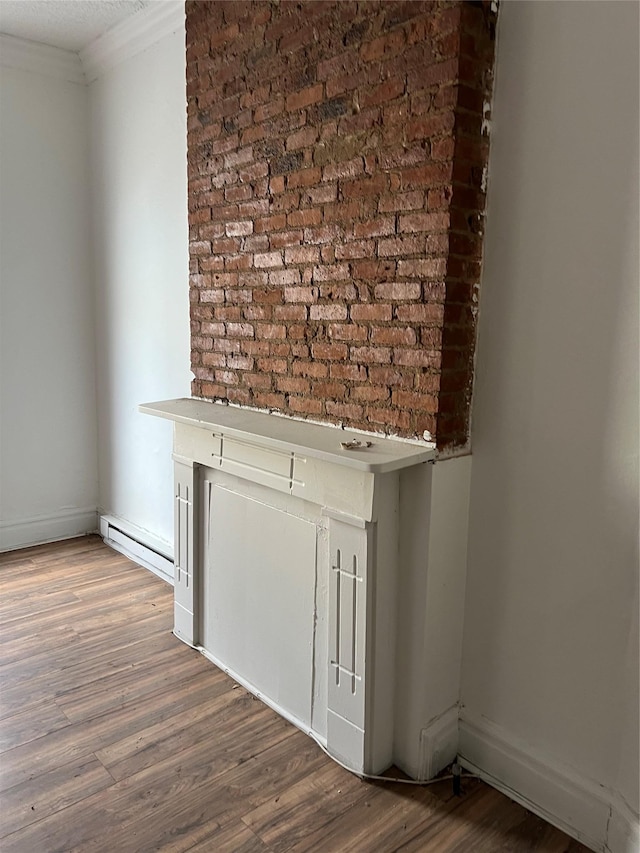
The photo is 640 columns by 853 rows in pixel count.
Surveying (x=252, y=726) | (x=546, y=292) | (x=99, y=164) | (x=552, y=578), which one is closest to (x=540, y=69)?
(x=546, y=292)

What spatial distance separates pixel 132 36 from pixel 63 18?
0.34 metres

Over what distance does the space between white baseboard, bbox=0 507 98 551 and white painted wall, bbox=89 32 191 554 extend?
0.18m

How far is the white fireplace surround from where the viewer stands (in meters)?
1.94

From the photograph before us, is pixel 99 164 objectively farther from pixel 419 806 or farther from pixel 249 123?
pixel 419 806

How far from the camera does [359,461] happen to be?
1754mm

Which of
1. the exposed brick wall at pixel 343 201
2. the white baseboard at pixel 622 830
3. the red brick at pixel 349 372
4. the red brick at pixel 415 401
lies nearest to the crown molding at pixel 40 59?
the exposed brick wall at pixel 343 201

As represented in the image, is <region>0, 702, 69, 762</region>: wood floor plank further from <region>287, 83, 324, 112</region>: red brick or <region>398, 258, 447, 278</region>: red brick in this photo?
<region>287, 83, 324, 112</region>: red brick

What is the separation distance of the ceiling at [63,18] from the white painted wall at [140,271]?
0.19 metres

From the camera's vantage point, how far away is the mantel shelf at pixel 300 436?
1804mm

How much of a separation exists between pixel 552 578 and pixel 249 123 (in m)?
1.87

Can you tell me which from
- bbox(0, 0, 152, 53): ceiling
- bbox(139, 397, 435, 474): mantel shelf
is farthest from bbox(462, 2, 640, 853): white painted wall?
bbox(0, 0, 152, 53): ceiling

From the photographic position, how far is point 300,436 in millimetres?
2098

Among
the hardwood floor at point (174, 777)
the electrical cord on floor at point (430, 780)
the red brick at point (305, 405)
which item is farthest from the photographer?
the red brick at point (305, 405)

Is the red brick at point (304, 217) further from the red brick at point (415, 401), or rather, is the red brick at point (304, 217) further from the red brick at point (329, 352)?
the red brick at point (415, 401)
